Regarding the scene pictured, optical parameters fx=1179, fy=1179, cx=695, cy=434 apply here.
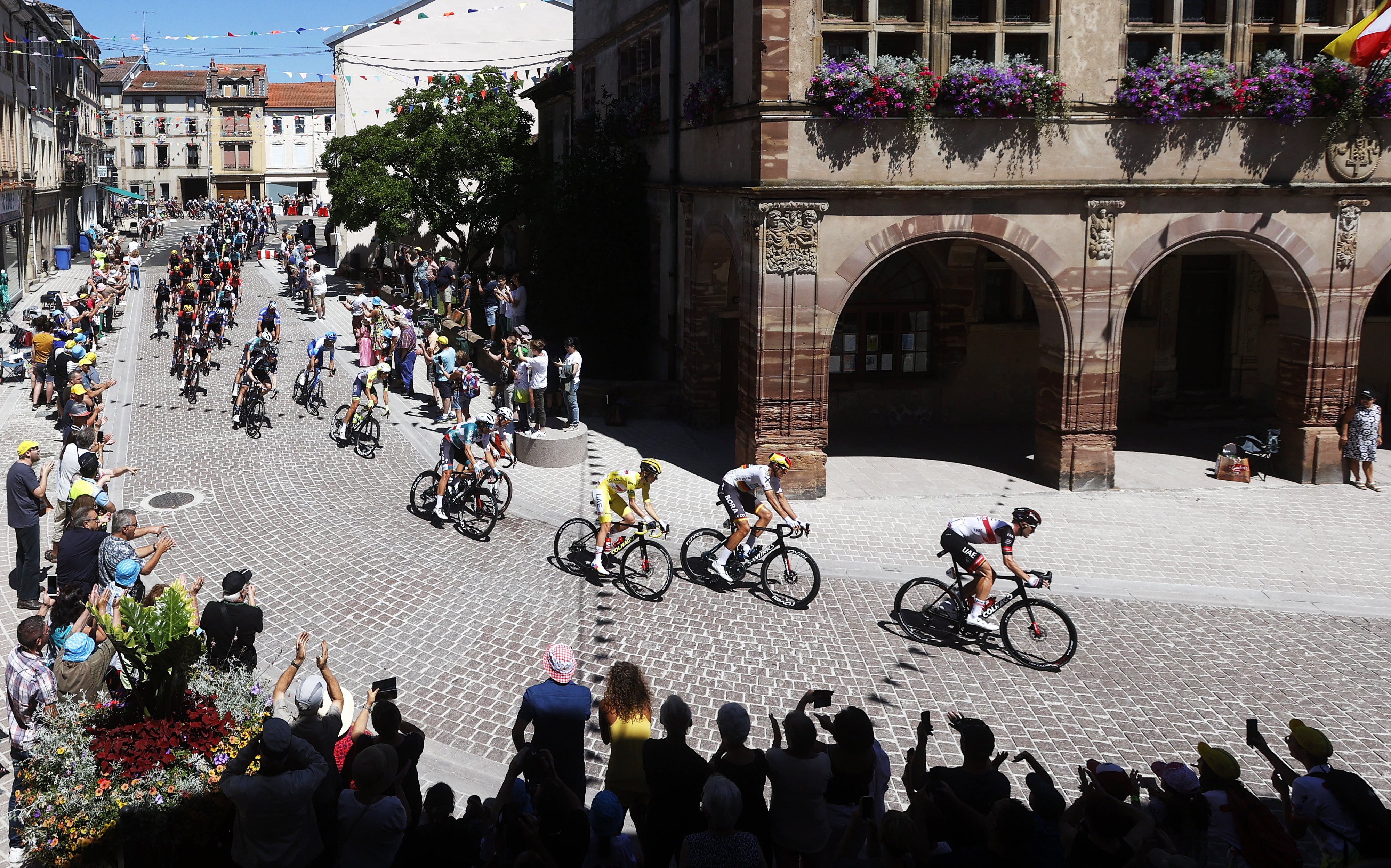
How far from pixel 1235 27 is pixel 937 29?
14.1 feet

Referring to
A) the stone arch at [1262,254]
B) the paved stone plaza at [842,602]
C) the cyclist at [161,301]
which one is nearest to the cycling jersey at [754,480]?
the paved stone plaza at [842,602]

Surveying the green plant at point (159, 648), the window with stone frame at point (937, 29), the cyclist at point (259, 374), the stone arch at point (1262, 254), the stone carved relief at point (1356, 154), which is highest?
the window with stone frame at point (937, 29)

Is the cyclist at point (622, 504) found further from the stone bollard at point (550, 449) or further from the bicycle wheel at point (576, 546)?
the stone bollard at point (550, 449)

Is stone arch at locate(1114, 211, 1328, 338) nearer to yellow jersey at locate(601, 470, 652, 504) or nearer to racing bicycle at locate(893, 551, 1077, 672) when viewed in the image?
racing bicycle at locate(893, 551, 1077, 672)

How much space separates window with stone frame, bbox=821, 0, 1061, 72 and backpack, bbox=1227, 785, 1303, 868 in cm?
1146

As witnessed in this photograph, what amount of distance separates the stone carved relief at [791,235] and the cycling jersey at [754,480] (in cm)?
442

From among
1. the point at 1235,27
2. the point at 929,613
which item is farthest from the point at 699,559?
the point at 1235,27

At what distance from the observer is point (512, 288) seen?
24688mm

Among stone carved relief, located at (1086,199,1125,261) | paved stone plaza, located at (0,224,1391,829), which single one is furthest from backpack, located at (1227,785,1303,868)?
stone carved relief, located at (1086,199,1125,261)

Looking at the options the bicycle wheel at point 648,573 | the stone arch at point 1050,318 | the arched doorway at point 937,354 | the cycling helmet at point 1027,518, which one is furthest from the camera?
the arched doorway at point 937,354

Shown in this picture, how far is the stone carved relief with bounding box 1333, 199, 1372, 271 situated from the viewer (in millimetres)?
16906

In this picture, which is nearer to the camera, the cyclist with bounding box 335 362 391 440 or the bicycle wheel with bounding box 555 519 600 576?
the bicycle wheel with bounding box 555 519 600 576

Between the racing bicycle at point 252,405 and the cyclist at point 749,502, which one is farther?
the racing bicycle at point 252,405

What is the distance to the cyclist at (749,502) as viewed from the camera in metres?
12.0
